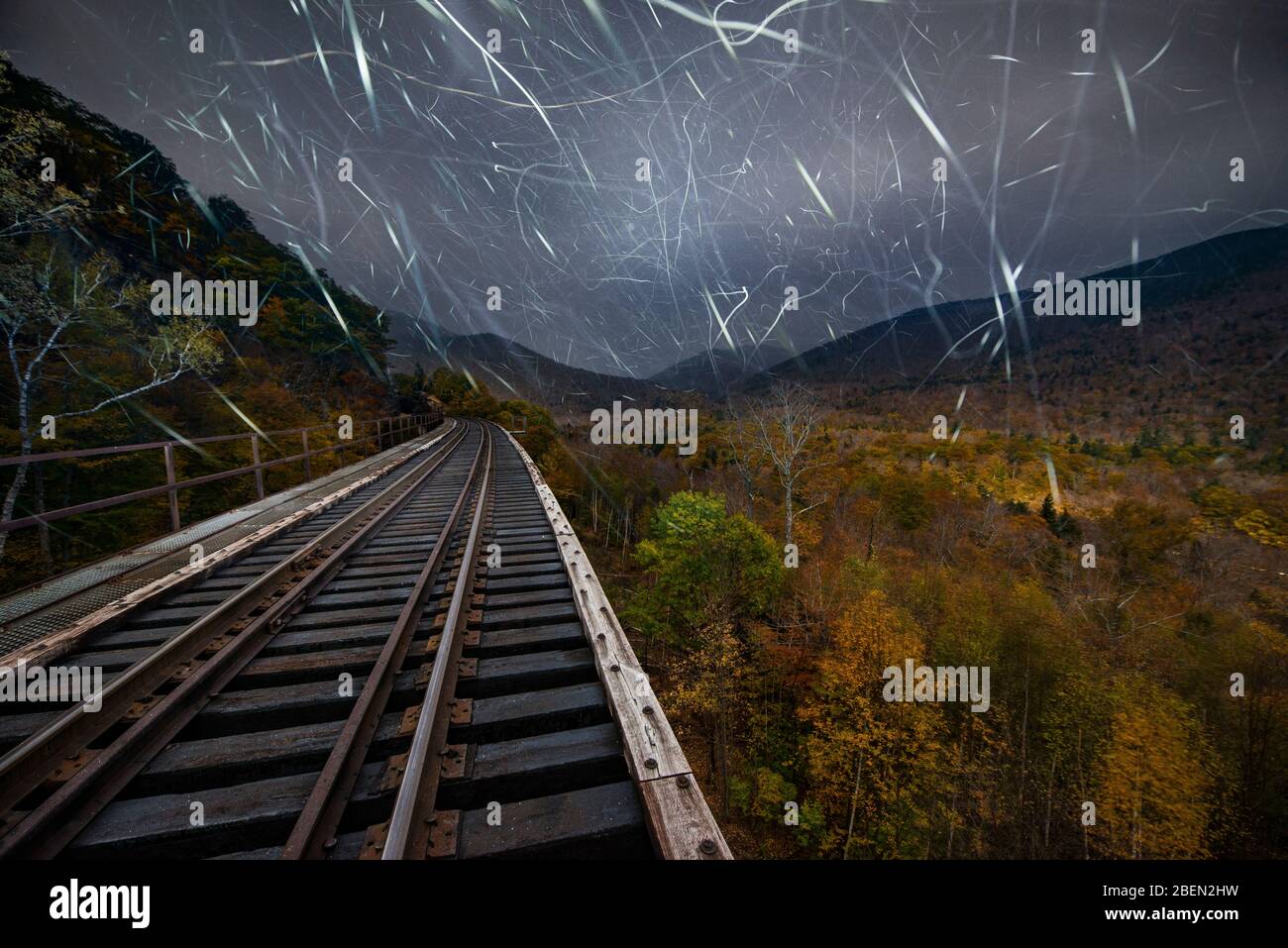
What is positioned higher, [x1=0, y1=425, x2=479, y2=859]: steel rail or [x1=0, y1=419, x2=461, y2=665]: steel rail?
[x1=0, y1=419, x2=461, y2=665]: steel rail

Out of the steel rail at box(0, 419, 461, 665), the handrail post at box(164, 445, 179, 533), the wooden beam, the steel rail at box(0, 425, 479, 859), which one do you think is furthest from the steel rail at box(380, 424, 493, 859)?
the handrail post at box(164, 445, 179, 533)

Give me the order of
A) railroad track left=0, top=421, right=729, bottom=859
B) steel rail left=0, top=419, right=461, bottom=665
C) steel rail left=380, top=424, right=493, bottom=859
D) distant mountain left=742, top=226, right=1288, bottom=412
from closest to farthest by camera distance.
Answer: steel rail left=380, top=424, right=493, bottom=859 < railroad track left=0, top=421, right=729, bottom=859 < steel rail left=0, top=419, right=461, bottom=665 < distant mountain left=742, top=226, right=1288, bottom=412

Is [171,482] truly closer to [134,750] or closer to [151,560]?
[151,560]

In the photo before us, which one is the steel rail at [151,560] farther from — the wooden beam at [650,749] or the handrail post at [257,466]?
the wooden beam at [650,749]

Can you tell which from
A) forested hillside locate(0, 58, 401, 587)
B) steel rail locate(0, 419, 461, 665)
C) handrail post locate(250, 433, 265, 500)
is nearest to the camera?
steel rail locate(0, 419, 461, 665)


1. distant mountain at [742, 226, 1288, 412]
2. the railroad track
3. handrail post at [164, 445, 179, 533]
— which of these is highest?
distant mountain at [742, 226, 1288, 412]

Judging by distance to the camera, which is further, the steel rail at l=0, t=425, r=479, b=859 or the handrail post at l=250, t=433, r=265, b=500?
the handrail post at l=250, t=433, r=265, b=500

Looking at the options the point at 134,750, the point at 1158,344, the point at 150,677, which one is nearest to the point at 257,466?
the point at 150,677

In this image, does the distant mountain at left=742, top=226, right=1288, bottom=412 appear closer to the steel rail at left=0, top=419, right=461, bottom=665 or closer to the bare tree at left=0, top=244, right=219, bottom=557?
the steel rail at left=0, top=419, right=461, bottom=665

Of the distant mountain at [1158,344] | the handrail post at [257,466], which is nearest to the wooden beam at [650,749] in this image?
the handrail post at [257,466]
